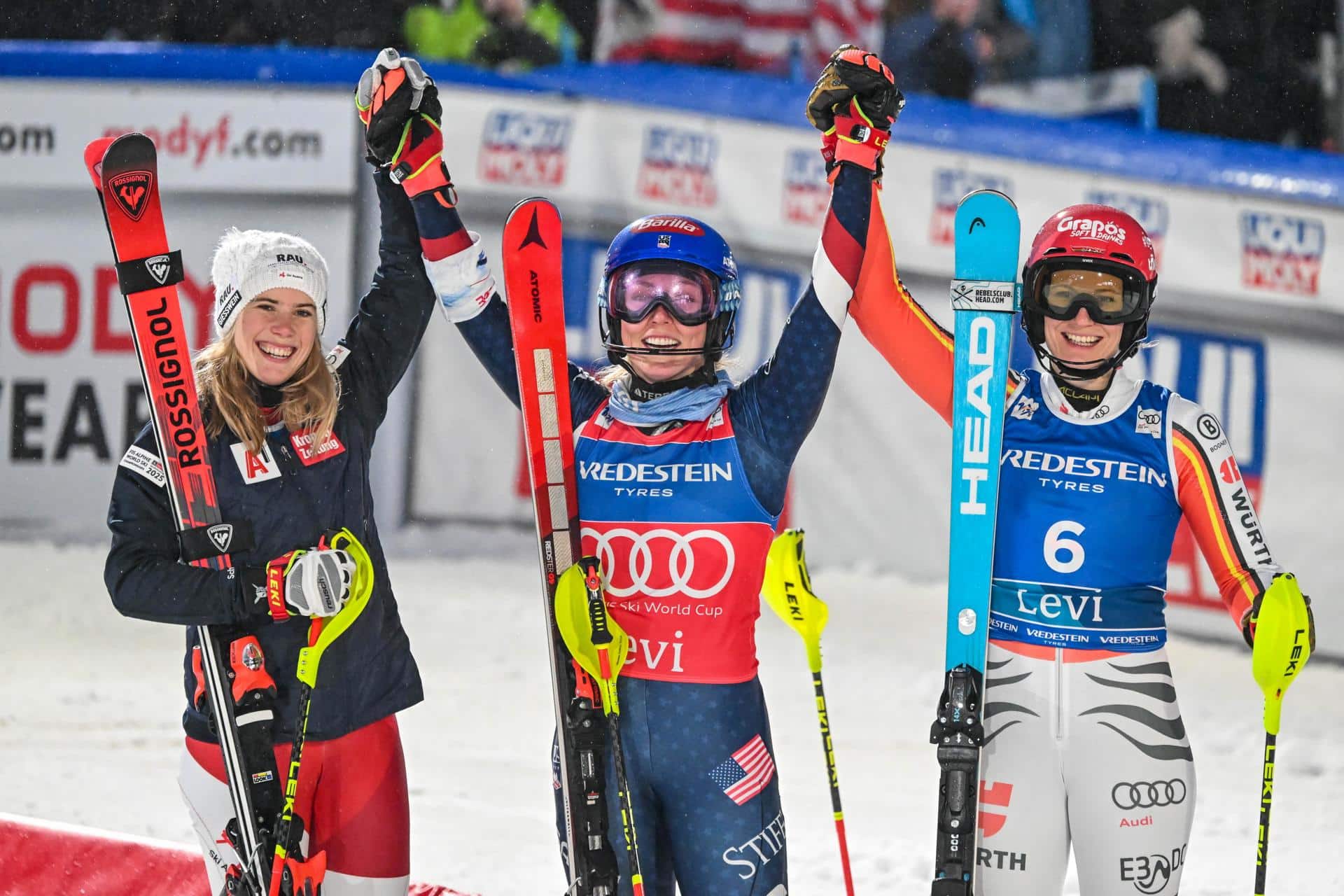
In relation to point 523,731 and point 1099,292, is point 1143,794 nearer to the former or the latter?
point 1099,292

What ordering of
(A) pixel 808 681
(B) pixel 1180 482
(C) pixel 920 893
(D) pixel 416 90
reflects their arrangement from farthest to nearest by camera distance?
(A) pixel 808 681
(C) pixel 920 893
(D) pixel 416 90
(B) pixel 1180 482

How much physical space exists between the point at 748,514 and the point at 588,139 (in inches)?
211

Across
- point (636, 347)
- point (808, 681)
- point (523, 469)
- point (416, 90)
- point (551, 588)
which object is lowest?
point (808, 681)

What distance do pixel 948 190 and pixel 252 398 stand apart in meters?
5.20

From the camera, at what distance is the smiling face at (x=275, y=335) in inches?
132

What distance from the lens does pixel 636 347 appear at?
331 cm

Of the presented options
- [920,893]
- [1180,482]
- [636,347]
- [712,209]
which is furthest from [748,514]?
[712,209]

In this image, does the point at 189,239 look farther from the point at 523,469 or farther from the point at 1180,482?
the point at 1180,482

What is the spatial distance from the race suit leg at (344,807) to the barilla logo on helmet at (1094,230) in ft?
5.68

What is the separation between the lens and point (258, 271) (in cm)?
336

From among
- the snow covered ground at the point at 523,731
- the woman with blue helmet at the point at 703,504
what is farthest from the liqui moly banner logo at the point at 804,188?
the woman with blue helmet at the point at 703,504

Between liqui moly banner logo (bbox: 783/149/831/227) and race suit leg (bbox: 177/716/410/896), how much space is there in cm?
522

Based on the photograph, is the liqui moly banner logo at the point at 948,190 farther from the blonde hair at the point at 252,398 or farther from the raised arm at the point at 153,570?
the raised arm at the point at 153,570

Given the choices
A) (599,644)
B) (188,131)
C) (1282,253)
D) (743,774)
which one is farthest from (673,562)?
(188,131)
